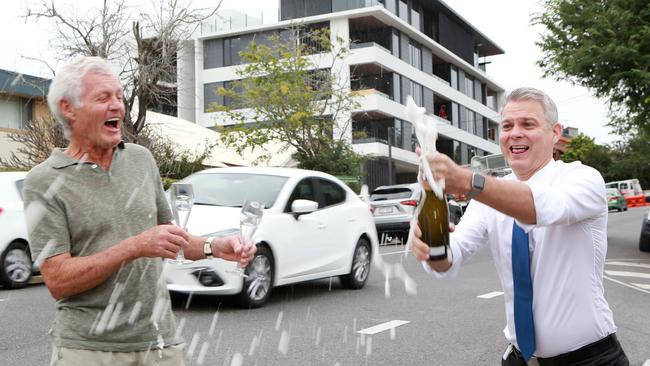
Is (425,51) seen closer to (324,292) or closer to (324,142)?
(324,142)

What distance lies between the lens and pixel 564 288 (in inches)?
103

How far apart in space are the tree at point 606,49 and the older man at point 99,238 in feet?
43.8

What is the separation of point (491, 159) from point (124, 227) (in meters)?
52.3

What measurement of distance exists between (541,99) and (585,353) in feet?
3.07

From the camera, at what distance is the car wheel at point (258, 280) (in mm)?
8406

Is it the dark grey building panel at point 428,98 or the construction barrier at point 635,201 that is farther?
the dark grey building panel at point 428,98

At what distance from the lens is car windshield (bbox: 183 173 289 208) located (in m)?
9.06

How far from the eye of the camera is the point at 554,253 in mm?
2625

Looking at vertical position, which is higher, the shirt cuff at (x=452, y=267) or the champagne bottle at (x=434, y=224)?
the champagne bottle at (x=434, y=224)

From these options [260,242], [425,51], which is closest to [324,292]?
[260,242]

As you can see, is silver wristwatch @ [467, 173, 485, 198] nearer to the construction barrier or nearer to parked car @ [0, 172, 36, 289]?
parked car @ [0, 172, 36, 289]

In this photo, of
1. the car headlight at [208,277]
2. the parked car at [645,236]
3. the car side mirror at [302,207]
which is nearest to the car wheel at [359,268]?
the car side mirror at [302,207]

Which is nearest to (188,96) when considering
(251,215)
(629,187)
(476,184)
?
(629,187)

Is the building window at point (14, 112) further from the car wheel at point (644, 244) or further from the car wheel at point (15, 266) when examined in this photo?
the car wheel at point (644, 244)
